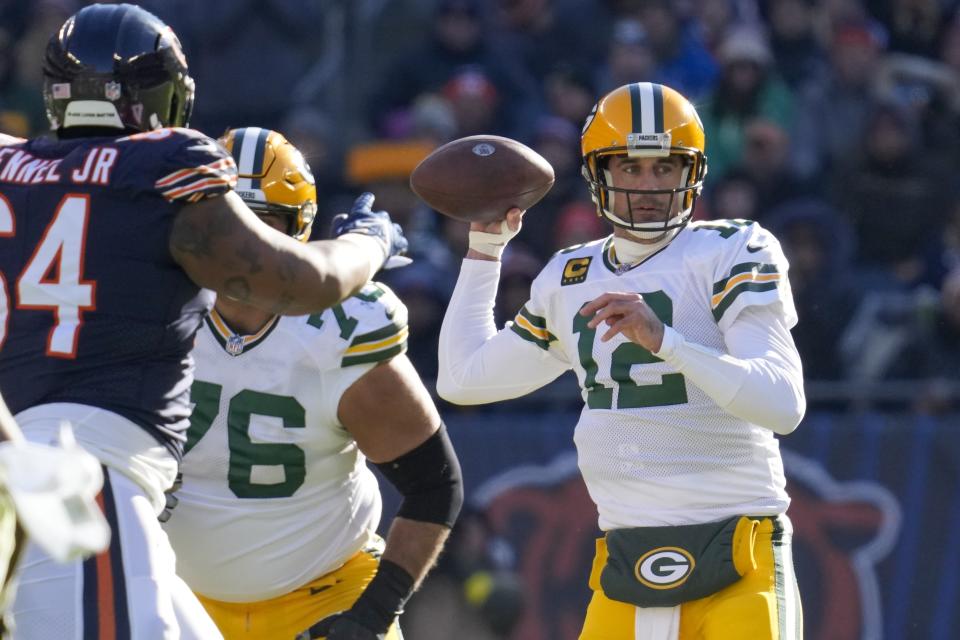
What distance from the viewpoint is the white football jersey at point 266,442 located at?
4.15 m

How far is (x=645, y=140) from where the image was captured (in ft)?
13.8

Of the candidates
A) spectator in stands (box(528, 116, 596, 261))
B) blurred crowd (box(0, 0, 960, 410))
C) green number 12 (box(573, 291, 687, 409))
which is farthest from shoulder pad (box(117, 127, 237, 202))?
spectator in stands (box(528, 116, 596, 261))

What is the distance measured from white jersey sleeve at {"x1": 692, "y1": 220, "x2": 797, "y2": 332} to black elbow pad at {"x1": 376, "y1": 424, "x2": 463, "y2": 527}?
0.80 meters

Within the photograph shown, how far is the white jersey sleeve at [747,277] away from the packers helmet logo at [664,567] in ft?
1.83

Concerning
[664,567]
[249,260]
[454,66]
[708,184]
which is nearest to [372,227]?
[249,260]

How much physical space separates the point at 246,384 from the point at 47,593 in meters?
1.24

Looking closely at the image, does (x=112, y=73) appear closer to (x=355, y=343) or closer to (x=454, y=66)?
(x=355, y=343)

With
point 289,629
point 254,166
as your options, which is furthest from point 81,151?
point 289,629

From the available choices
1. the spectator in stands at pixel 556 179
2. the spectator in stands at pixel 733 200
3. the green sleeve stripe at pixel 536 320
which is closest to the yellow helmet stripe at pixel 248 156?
the green sleeve stripe at pixel 536 320

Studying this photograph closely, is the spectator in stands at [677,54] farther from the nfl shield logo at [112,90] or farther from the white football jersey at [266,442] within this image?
the nfl shield logo at [112,90]

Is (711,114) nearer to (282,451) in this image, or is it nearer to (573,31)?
(573,31)

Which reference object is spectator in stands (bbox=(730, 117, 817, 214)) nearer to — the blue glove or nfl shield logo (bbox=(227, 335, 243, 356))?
nfl shield logo (bbox=(227, 335, 243, 356))

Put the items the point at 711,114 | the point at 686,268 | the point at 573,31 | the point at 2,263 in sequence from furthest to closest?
the point at 573,31, the point at 711,114, the point at 686,268, the point at 2,263

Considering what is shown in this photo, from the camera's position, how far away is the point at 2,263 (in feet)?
10.5
